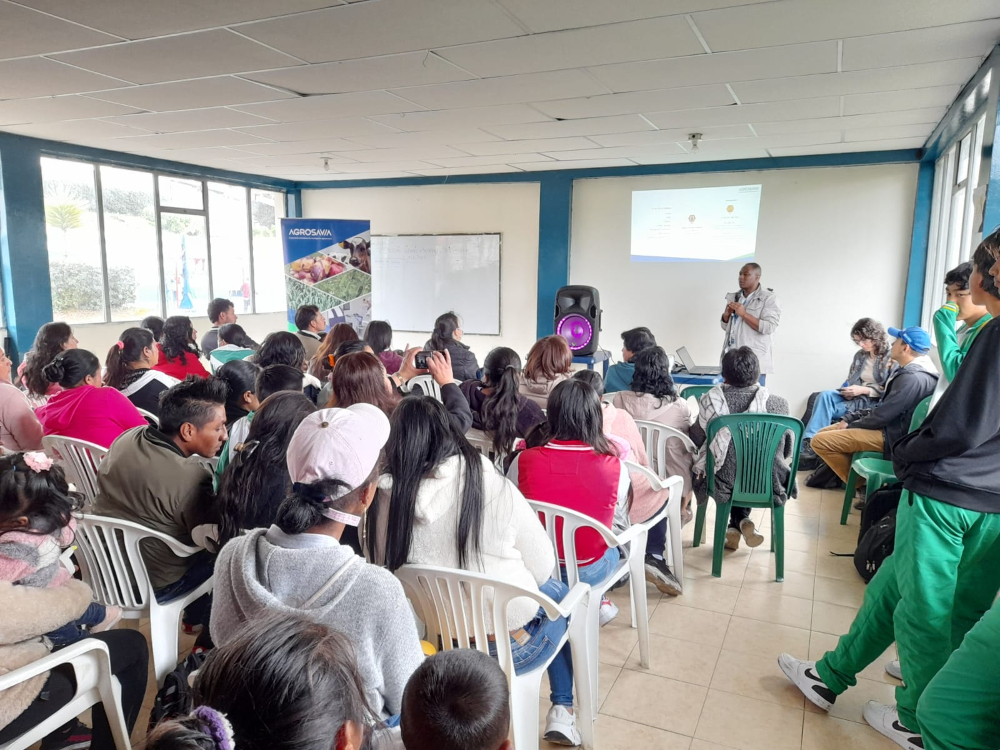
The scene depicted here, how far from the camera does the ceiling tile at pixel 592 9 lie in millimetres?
2582

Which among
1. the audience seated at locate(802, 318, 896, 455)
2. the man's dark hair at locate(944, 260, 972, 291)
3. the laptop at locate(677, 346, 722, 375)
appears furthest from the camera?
the laptop at locate(677, 346, 722, 375)

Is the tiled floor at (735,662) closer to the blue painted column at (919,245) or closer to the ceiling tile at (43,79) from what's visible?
the ceiling tile at (43,79)

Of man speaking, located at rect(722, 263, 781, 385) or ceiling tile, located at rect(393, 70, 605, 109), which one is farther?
man speaking, located at rect(722, 263, 781, 385)

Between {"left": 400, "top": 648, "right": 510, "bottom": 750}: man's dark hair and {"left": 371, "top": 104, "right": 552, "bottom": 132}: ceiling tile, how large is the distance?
3950 millimetres

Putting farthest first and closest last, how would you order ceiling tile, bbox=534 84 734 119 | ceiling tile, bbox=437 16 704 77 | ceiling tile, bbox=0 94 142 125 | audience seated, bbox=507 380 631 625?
ceiling tile, bbox=0 94 142 125
ceiling tile, bbox=534 84 734 119
ceiling tile, bbox=437 16 704 77
audience seated, bbox=507 380 631 625

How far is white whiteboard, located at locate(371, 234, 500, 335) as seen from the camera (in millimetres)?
7816

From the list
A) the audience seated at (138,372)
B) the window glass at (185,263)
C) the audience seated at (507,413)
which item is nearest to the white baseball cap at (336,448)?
the audience seated at (507,413)

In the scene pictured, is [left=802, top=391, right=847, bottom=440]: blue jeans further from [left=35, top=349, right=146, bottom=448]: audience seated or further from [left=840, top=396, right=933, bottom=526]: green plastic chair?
[left=35, top=349, right=146, bottom=448]: audience seated

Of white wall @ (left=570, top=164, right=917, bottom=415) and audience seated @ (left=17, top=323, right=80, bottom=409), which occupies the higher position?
white wall @ (left=570, top=164, right=917, bottom=415)

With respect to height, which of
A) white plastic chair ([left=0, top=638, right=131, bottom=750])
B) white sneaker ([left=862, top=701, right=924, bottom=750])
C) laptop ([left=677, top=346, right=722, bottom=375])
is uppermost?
laptop ([left=677, top=346, right=722, bottom=375])

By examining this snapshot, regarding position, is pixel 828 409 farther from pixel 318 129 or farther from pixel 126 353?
pixel 126 353

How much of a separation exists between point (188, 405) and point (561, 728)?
1550mm

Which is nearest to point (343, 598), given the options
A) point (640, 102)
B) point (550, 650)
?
point (550, 650)

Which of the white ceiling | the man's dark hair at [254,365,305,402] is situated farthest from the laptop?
the man's dark hair at [254,365,305,402]
